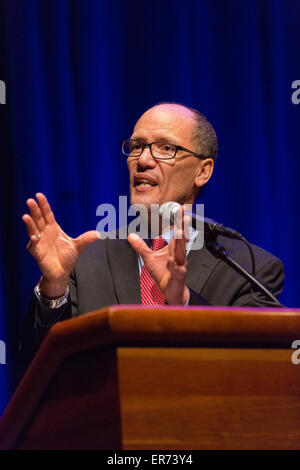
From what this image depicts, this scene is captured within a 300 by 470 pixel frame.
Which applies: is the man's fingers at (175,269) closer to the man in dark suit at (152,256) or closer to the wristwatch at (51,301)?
the man in dark suit at (152,256)

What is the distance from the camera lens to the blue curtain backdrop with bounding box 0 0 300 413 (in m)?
2.34

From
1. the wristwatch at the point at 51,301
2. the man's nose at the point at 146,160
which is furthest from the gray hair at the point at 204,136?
the wristwatch at the point at 51,301

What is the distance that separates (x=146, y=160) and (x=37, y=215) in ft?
2.42

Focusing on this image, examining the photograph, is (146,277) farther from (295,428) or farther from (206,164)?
(295,428)

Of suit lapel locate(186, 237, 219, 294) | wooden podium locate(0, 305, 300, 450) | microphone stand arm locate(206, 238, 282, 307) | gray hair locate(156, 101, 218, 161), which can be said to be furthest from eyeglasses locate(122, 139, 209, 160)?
wooden podium locate(0, 305, 300, 450)

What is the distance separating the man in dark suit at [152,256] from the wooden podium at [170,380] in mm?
415

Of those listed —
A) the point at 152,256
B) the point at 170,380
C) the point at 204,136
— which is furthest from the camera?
the point at 204,136

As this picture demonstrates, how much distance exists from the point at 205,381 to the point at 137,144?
1.39m

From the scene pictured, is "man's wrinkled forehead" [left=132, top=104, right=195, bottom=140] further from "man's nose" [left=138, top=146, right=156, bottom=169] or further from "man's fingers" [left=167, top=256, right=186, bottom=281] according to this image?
"man's fingers" [left=167, top=256, right=186, bottom=281]

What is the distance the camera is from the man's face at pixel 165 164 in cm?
216

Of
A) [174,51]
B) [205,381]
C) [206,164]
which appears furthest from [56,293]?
[174,51]

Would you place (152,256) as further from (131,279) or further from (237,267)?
(131,279)

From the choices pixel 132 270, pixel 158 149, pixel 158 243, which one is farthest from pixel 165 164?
pixel 132 270

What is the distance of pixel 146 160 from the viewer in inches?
85.6
